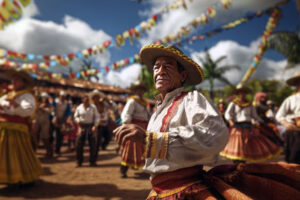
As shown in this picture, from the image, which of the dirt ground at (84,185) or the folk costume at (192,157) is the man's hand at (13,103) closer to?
the dirt ground at (84,185)

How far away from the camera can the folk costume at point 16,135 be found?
4.01 metres

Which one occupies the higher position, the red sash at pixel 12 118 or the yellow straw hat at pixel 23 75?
the yellow straw hat at pixel 23 75

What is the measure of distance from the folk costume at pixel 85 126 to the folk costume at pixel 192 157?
5.43 metres

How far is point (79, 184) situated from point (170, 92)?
4291 mm

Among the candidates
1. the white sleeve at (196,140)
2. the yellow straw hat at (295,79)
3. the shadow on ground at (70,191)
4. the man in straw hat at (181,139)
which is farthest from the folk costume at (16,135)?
the yellow straw hat at (295,79)

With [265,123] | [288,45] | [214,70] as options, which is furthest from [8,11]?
[214,70]

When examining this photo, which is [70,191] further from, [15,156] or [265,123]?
[265,123]

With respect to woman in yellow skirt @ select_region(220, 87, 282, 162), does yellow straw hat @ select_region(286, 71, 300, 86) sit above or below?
above

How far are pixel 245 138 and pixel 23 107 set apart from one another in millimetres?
5815

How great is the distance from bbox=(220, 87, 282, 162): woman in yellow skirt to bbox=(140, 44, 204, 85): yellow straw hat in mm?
4718

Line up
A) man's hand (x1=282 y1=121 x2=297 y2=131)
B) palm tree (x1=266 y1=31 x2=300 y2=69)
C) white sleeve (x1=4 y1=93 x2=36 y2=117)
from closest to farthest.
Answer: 1. man's hand (x1=282 y1=121 x2=297 y2=131)
2. white sleeve (x1=4 y1=93 x2=36 y2=117)
3. palm tree (x1=266 y1=31 x2=300 y2=69)

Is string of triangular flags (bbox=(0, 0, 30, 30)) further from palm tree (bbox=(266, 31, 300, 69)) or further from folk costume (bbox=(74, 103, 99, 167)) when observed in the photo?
palm tree (bbox=(266, 31, 300, 69))

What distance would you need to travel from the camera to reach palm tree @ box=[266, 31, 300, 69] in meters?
11.1

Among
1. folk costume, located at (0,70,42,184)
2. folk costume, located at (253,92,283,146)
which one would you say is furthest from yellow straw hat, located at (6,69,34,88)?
folk costume, located at (253,92,283,146)
